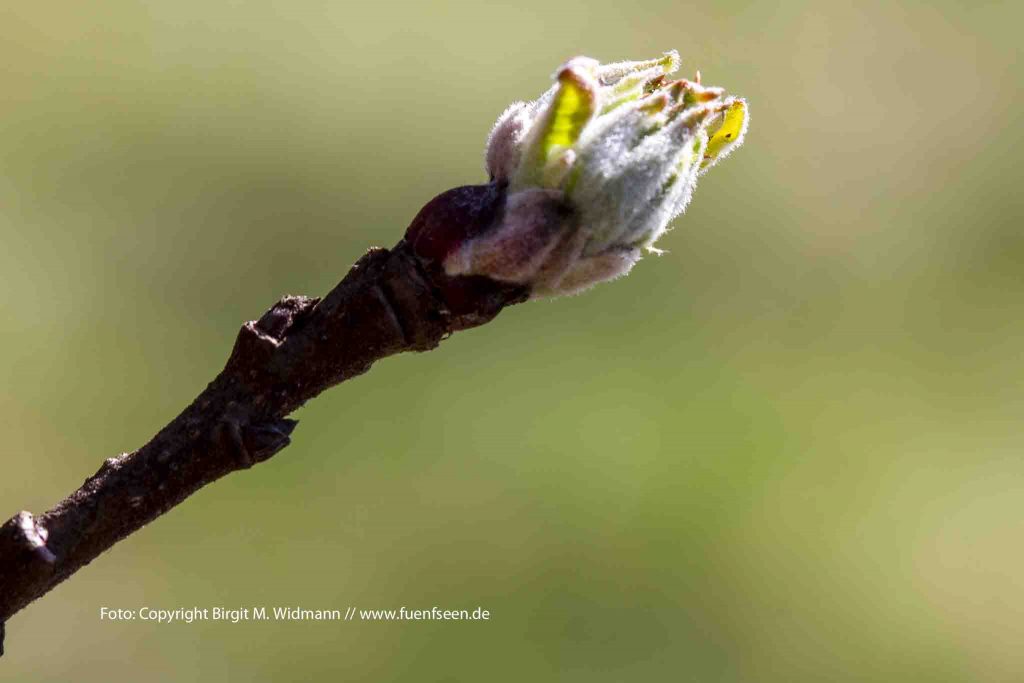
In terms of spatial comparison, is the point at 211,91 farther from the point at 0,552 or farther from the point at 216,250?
the point at 0,552

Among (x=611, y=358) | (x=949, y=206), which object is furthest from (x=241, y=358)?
(x=949, y=206)

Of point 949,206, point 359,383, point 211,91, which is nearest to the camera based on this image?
point 359,383

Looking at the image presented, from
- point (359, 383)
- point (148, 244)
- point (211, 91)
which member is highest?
point (211, 91)

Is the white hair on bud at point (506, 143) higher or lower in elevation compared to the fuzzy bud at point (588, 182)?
higher

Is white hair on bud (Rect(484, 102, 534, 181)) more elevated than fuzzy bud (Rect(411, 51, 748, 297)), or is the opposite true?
white hair on bud (Rect(484, 102, 534, 181))

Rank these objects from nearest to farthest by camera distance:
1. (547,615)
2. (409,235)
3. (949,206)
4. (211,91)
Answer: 1. (409,235)
2. (547,615)
3. (211,91)
4. (949,206)

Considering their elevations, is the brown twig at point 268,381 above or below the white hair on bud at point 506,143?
below

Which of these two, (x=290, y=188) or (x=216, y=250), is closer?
(x=216, y=250)

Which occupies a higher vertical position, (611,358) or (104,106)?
(104,106)
